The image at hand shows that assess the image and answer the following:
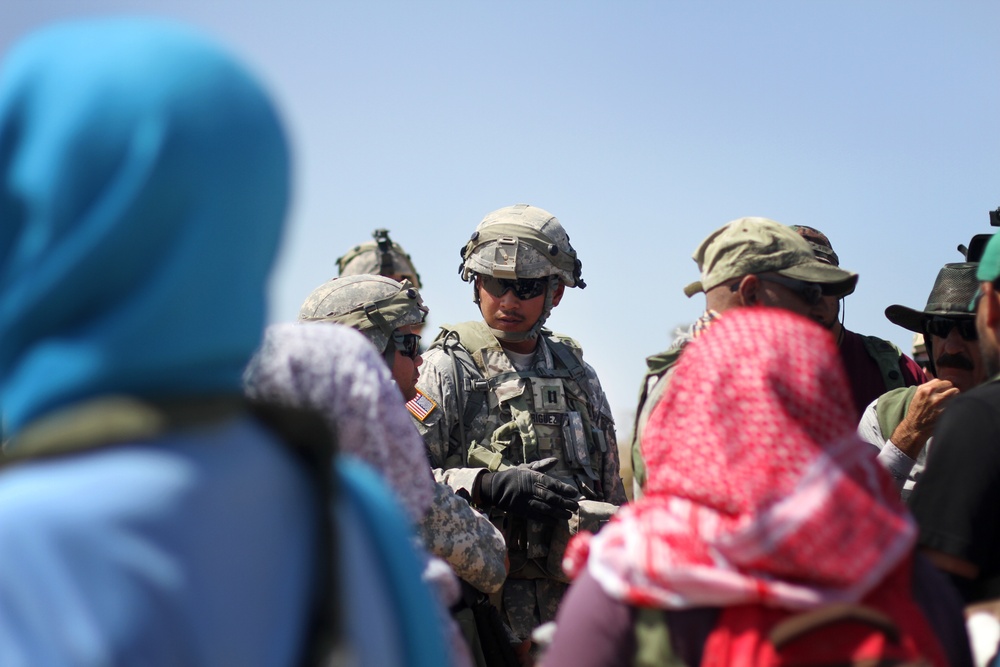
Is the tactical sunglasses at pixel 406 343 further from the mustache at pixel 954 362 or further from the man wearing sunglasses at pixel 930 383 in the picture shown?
the mustache at pixel 954 362

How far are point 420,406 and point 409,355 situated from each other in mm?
829

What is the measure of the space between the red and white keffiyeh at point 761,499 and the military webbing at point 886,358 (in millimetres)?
3915

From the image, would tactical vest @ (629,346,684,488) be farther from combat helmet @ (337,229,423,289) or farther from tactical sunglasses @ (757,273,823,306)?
combat helmet @ (337,229,423,289)

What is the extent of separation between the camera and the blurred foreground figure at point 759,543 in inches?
78.6

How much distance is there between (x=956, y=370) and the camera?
16.8ft

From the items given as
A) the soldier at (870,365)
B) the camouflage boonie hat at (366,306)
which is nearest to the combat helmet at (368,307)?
the camouflage boonie hat at (366,306)

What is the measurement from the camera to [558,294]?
6270 mm

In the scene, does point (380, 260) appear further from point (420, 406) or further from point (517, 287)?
point (420, 406)

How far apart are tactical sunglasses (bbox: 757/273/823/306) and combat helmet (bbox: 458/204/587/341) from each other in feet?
7.71

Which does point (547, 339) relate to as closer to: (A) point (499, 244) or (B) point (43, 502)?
(A) point (499, 244)

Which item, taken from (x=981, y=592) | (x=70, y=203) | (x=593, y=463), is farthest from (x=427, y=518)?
(x=70, y=203)

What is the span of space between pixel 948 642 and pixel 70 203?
5.77 feet

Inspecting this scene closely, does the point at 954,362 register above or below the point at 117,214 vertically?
below

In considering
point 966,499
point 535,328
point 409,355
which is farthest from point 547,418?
point 966,499
